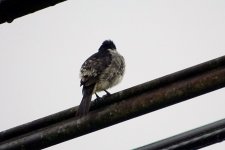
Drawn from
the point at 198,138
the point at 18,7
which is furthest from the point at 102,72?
the point at 18,7

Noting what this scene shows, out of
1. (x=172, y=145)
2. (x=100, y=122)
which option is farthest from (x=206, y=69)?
(x=100, y=122)

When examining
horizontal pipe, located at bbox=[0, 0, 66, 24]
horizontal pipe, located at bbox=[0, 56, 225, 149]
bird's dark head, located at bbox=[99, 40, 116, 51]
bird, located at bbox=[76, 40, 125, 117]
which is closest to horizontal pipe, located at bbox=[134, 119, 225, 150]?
horizontal pipe, located at bbox=[0, 56, 225, 149]

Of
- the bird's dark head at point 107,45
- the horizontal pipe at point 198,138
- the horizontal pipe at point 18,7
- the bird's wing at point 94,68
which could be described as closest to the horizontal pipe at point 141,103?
the horizontal pipe at point 198,138

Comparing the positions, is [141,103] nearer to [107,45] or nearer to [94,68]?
[94,68]

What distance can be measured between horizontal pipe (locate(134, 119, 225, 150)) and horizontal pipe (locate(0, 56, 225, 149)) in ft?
0.94

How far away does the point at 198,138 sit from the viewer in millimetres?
2188

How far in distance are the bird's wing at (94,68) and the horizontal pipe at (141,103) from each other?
315 cm

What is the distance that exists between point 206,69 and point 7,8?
3.54ft

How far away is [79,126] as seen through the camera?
2.09 metres

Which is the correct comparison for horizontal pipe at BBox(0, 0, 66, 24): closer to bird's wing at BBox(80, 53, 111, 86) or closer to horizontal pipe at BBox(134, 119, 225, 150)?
horizontal pipe at BBox(134, 119, 225, 150)

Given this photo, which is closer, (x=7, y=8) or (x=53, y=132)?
(x=7, y=8)

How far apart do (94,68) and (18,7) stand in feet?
14.3

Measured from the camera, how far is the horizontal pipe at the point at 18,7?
144cm

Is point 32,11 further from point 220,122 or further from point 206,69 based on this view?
point 220,122
